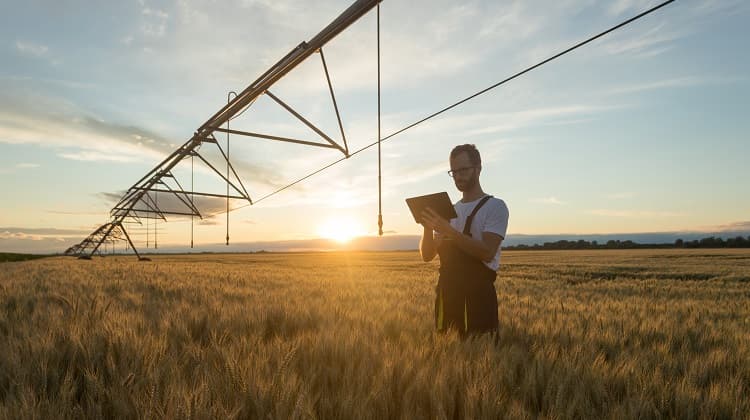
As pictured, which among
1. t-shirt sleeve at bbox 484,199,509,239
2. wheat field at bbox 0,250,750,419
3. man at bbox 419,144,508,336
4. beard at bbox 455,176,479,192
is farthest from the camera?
beard at bbox 455,176,479,192

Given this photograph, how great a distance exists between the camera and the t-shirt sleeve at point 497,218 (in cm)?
361

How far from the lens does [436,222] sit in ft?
11.6

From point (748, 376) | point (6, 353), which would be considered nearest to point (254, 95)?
point (6, 353)

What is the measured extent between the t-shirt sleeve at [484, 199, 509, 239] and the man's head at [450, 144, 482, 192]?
32cm

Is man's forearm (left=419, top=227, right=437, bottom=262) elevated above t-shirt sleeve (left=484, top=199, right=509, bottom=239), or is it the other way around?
t-shirt sleeve (left=484, top=199, right=509, bottom=239)

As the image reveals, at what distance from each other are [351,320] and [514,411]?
9.50 feet

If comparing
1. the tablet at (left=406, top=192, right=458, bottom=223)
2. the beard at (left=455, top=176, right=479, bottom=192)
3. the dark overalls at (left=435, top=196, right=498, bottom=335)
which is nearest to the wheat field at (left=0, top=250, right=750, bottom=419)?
the dark overalls at (left=435, top=196, right=498, bottom=335)

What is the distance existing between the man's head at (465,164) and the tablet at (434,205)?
0.43 m

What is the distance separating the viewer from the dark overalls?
3.77 meters

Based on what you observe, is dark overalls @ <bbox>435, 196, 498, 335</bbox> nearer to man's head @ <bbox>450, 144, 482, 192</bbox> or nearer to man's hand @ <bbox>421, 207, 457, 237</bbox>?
man's head @ <bbox>450, 144, 482, 192</bbox>

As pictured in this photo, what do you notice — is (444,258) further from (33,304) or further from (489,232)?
(33,304)

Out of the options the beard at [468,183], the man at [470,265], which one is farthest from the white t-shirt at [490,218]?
the beard at [468,183]

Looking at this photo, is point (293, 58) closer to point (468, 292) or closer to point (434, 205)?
point (434, 205)

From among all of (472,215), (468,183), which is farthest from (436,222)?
(468,183)
